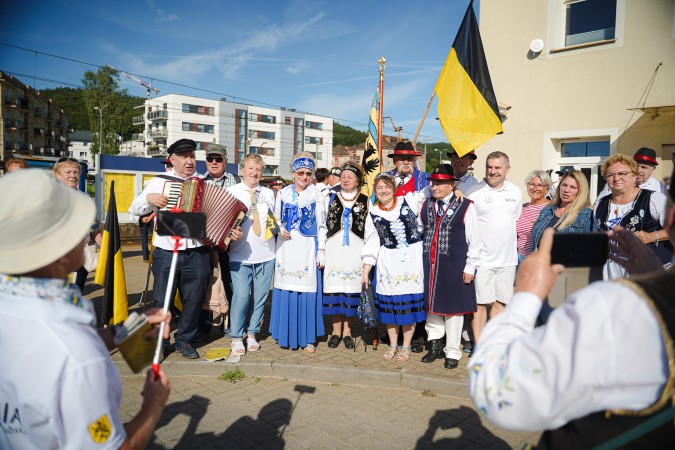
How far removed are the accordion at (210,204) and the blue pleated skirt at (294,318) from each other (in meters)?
1.14

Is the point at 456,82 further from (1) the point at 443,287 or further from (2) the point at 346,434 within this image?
(2) the point at 346,434

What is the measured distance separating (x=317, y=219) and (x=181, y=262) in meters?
1.73

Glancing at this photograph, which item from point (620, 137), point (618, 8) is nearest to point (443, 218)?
point (620, 137)

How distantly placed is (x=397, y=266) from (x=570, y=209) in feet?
6.63

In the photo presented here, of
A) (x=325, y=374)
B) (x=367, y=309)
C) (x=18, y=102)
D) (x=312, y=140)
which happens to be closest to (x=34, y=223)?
(x=325, y=374)

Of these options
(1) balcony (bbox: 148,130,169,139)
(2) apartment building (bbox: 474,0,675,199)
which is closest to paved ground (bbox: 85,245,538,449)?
(2) apartment building (bbox: 474,0,675,199)

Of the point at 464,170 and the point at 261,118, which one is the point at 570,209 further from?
the point at 261,118

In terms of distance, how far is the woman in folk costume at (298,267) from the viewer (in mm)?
5834

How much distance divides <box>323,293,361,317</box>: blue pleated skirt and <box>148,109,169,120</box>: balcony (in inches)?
3684

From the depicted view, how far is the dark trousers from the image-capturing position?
5.35 meters

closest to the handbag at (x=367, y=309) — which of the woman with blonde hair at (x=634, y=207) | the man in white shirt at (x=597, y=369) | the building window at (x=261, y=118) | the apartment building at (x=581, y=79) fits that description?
the woman with blonde hair at (x=634, y=207)

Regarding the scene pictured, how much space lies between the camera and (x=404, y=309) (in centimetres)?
550

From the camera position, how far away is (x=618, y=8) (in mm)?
9328

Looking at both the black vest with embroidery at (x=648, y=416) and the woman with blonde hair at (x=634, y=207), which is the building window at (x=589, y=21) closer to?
the woman with blonde hair at (x=634, y=207)
